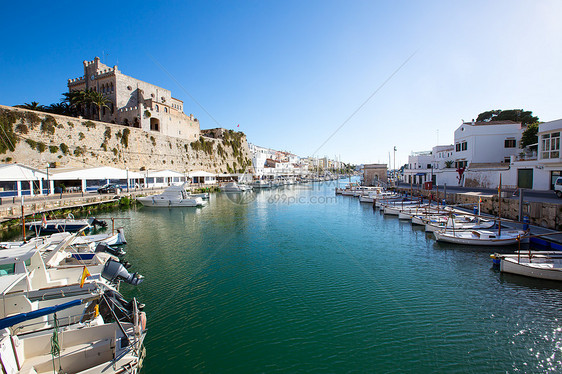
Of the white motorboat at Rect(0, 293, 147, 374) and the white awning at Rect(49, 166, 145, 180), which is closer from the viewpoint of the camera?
the white motorboat at Rect(0, 293, 147, 374)

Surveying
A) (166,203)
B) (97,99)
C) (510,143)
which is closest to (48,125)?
(97,99)

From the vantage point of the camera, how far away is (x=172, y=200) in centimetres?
2844

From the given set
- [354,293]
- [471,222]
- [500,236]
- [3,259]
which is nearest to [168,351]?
[3,259]

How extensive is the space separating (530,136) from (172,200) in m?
37.9

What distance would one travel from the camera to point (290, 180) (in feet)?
241

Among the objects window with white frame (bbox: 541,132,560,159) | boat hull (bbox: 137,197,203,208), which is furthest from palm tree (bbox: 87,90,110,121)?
window with white frame (bbox: 541,132,560,159)

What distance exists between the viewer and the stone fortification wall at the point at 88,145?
2497 centimetres

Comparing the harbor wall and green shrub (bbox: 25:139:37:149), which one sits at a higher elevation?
green shrub (bbox: 25:139:37:149)

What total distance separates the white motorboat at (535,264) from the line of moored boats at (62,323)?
1218 cm

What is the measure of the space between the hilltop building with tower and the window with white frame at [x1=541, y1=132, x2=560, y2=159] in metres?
46.7

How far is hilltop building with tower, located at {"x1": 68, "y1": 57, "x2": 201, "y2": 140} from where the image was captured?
4144 centimetres

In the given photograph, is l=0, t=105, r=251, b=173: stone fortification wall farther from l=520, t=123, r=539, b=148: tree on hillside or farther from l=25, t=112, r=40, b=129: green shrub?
l=520, t=123, r=539, b=148: tree on hillside

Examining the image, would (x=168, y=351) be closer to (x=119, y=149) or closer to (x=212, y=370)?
(x=212, y=370)

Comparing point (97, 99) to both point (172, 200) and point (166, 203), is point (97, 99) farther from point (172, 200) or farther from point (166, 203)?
point (172, 200)
